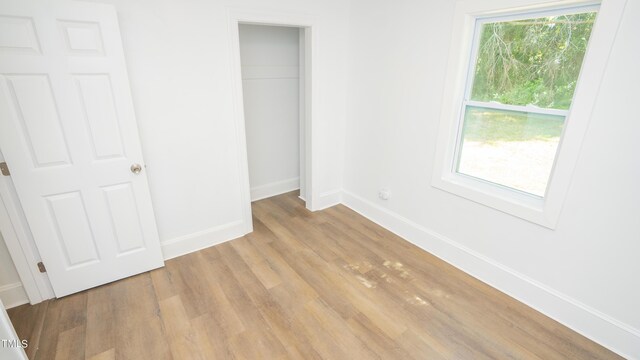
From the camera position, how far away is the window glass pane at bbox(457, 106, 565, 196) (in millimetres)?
2166

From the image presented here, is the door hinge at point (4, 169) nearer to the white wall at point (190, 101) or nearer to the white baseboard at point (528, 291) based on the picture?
the white wall at point (190, 101)

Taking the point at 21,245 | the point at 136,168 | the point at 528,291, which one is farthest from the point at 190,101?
the point at 528,291

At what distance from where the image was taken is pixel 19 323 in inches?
83.8

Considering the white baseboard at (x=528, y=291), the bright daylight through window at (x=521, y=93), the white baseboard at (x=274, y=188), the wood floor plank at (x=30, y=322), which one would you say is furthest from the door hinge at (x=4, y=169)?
the bright daylight through window at (x=521, y=93)

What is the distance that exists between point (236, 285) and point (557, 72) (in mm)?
2877

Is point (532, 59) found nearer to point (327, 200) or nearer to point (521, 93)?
point (521, 93)

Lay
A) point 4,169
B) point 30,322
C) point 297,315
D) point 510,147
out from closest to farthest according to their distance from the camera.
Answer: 1. point 4,169
2. point 30,322
3. point 297,315
4. point 510,147

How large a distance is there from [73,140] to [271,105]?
2207 millimetres

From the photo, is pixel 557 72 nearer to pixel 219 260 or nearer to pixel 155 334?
pixel 219 260

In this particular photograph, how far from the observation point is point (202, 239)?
301cm

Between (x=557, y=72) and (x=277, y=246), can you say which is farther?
(x=277, y=246)

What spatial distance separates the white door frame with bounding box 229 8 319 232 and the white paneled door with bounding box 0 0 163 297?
885mm

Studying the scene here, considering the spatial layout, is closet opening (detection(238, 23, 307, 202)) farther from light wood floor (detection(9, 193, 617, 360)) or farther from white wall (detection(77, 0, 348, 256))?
light wood floor (detection(9, 193, 617, 360))

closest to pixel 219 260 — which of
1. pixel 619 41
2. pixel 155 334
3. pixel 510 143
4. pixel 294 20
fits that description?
pixel 155 334
